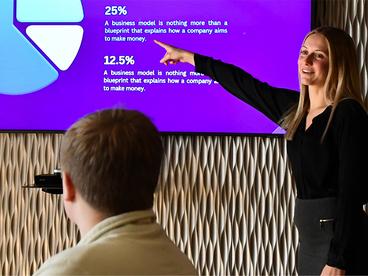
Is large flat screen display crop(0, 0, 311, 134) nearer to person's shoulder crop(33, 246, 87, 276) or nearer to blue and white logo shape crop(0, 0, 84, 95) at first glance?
blue and white logo shape crop(0, 0, 84, 95)

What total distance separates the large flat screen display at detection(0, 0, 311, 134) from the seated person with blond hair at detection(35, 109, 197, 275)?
1.93 metres

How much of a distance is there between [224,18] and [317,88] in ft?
3.44

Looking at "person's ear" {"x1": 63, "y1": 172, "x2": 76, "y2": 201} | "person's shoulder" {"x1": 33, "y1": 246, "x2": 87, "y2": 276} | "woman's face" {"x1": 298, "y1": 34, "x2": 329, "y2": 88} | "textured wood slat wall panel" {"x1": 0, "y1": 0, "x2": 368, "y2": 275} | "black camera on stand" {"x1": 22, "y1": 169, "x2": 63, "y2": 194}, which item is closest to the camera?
"person's shoulder" {"x1": 33, "y1": 246, "x2": 87, "y2": 276}

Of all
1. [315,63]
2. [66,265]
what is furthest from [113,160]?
[315,63]

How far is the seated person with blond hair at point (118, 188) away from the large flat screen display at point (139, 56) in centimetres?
193

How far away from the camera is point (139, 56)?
308cm

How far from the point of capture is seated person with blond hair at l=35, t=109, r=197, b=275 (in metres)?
→ 1.06

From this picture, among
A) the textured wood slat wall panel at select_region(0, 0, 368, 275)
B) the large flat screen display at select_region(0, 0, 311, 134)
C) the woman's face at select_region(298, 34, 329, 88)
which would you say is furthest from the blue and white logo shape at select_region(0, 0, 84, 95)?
the woman's face at select_region(298, 34, 329, 88)

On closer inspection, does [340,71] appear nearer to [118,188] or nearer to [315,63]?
[315,63]

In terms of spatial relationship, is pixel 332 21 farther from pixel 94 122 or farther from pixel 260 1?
pixel 94 122

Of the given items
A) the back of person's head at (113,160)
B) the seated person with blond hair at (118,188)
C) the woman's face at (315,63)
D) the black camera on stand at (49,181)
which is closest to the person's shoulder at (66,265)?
the seated person with blond hair at (118,188)

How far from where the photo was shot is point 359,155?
1.92 metres

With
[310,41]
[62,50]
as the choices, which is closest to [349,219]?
[310,41]

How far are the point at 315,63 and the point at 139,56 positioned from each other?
1187 mm
